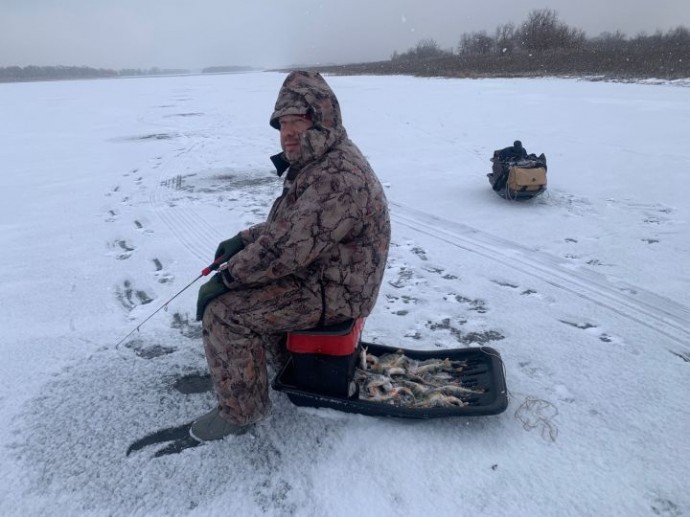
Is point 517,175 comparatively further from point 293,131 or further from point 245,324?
point 245,324

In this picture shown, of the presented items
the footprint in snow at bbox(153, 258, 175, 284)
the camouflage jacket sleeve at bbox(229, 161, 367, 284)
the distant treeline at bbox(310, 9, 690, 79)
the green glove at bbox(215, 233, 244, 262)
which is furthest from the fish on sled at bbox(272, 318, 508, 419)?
the distant treeline at bbox(310, 9, 690, 79)

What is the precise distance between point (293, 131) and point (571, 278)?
2799 mm

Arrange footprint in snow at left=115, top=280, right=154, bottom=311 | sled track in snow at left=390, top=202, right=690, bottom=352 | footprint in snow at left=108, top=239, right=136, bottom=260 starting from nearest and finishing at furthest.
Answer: sled track in snow at left=390, top=202, right=690, bottom=352 → footprint in snow at left=115, top=280, right=154, bottom=311 → footprint in snow at left=108, top=239, right=136, bottom=260

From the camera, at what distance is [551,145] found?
28.8 ft

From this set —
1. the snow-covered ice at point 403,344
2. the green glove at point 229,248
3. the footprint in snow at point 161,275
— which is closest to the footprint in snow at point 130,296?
the snow-covered ice at point 403,344

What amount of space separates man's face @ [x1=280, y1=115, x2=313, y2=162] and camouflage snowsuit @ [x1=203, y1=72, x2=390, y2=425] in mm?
34

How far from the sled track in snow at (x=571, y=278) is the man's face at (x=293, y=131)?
2577mm

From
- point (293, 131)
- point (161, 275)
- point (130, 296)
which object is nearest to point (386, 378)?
point (293, 131)

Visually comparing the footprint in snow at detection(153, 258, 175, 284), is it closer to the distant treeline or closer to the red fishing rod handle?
the red fishing rod handle

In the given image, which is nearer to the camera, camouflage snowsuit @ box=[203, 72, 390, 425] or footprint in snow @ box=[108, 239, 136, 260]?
camouflage snowsuit @ box=[203, 72, 390, 425]

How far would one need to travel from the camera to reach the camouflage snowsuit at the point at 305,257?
2.21 m

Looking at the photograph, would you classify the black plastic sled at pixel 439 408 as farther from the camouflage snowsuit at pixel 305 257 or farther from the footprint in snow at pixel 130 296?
the footprint in snow at pixel 130 296

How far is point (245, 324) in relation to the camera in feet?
7.74

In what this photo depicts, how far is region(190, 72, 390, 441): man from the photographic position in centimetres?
221
